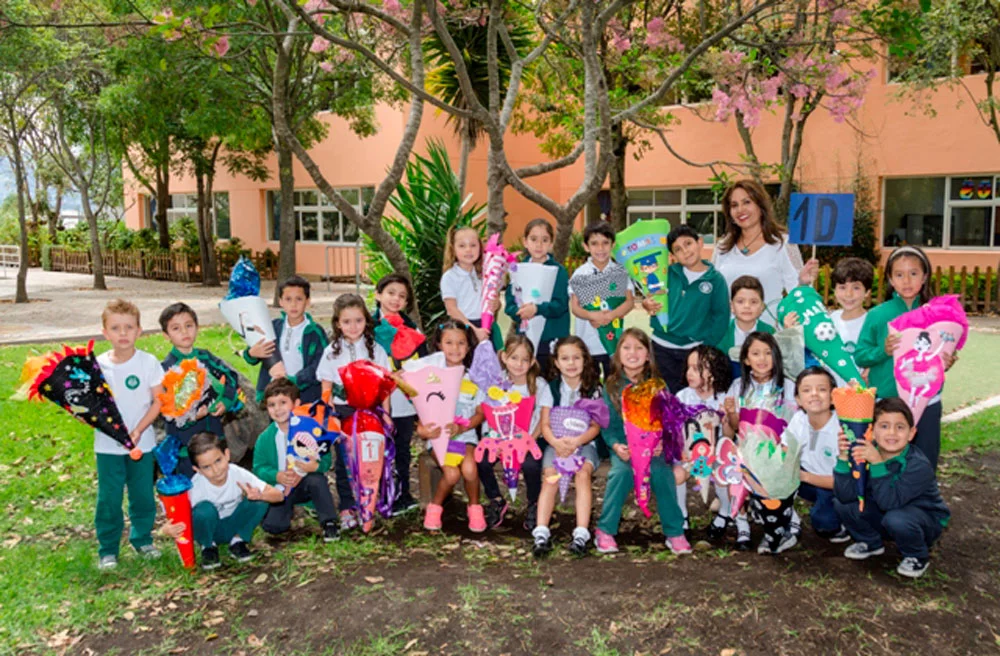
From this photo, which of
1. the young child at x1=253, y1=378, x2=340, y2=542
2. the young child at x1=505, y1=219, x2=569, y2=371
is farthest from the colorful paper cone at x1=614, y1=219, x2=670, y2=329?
the young child at x1=253, y1=378, x2=340, y2=542

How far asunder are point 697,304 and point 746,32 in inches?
353

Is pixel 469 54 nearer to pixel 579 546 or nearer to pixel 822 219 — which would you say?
pixel 822 219

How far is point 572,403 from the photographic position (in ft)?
13.9

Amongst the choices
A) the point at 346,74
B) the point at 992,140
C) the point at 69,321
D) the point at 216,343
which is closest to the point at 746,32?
the point at 992,140

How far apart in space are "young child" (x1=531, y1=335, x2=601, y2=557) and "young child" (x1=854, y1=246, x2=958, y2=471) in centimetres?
130

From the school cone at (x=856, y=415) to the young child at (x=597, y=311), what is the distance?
52.3 inches

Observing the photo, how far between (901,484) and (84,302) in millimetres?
16818

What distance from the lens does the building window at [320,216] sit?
20.8 m

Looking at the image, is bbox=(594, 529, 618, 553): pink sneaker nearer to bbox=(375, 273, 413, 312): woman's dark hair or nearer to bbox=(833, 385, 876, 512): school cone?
bbox=(833, 385, 876, 512): school cone

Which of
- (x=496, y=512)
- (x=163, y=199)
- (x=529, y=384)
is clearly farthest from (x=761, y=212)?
(x=163, y=199)

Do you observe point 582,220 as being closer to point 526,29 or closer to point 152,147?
point 152,147

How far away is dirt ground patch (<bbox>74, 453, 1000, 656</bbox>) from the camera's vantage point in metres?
3.10

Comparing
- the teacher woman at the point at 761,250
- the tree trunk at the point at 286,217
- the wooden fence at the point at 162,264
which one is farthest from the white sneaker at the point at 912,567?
the wooden fence at the point at 162,264

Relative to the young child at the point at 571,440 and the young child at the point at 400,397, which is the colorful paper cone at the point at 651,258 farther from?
the young child at the point at 400,397
